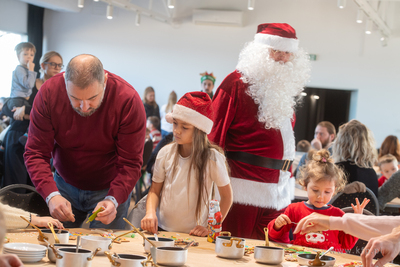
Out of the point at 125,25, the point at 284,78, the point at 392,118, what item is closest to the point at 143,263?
the point at 284,78

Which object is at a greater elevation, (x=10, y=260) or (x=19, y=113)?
(x=19, y=113)

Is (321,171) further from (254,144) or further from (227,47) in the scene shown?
(227,47)

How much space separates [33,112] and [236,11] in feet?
26.6

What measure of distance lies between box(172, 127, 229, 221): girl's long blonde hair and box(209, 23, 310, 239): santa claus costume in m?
0.32

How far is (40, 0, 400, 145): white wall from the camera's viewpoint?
30.6 ft

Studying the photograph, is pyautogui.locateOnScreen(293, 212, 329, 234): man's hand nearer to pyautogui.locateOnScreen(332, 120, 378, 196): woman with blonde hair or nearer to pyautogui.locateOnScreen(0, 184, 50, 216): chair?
pyautogui.locateOnScreen(0, 184, 50, 216): chair

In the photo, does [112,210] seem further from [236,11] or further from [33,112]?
[236,11]

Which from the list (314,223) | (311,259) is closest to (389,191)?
(314,223)

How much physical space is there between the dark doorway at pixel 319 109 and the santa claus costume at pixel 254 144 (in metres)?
6.86

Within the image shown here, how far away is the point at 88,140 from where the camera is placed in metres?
2.37

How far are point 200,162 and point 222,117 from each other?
48 centimetres

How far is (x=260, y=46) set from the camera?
305 centimetres

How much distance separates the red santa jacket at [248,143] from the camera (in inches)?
109

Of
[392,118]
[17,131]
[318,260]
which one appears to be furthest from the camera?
[392,118]
